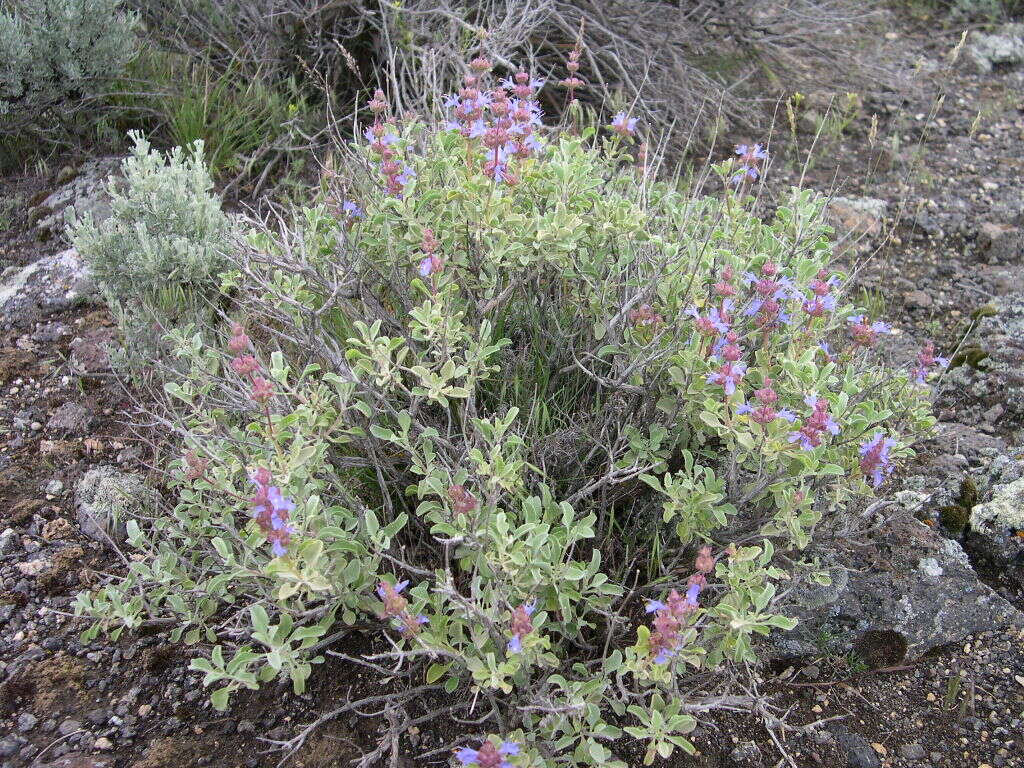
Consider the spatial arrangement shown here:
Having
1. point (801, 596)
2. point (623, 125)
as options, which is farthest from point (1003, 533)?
point (623, 125)

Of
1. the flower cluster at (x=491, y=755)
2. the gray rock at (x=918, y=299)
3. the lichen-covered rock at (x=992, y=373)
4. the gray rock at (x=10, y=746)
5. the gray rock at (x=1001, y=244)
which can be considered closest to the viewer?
the flower cluster at (x=491, y=755)

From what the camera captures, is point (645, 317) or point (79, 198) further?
point (79, 198)

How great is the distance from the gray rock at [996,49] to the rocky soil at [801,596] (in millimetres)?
2673

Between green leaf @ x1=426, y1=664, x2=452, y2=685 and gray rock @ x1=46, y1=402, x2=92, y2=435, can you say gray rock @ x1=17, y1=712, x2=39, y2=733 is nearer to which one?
green leaf @ x1=426, y1=664, x2=452, y2=685

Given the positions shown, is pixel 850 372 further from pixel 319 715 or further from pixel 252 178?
pixel 252 178

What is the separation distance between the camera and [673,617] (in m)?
1.74

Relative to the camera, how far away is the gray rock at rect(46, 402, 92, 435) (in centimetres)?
308

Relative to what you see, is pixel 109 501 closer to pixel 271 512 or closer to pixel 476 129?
pixel 271 512

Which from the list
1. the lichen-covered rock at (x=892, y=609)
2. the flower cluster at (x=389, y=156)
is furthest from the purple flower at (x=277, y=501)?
the lichen-covered rock at (x=892, y=609)

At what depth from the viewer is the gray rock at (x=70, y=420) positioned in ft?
10.1

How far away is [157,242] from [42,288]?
75 centimetres

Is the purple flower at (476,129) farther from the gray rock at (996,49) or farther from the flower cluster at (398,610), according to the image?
the gray rock at (996,49)

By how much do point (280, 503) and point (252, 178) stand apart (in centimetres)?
292

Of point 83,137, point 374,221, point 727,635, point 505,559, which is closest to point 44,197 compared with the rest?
point 83,137
